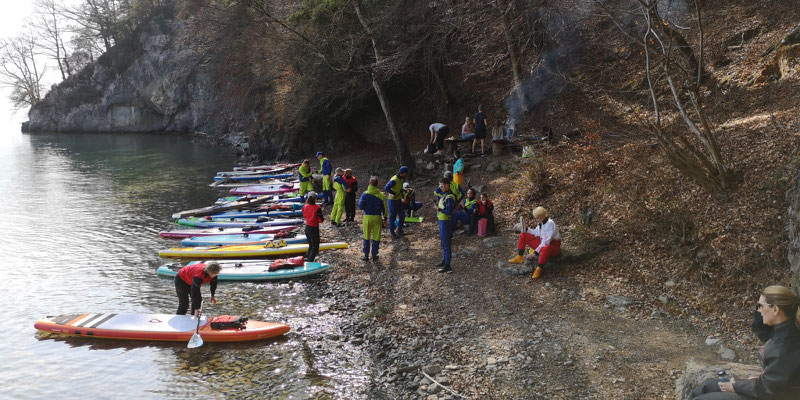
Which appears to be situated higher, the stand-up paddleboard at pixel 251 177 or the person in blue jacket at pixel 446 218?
the stand-up paddleboard at pixel 251 177

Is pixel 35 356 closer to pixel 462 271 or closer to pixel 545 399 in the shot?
pixel 462 271

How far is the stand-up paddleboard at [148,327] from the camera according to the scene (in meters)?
8.27

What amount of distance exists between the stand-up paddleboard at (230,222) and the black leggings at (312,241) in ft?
12.8

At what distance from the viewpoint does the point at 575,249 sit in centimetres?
917

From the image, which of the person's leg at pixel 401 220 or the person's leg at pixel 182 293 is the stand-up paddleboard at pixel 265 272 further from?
the person's leg at pixel 401 220

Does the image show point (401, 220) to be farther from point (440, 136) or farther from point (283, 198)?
point (283, 198)

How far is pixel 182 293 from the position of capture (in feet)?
29.2

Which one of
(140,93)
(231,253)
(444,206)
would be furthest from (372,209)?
(140,93)

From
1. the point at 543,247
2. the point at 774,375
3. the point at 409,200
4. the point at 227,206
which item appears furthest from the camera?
the point at 227,206

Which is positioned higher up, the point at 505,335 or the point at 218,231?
the point at 218,231

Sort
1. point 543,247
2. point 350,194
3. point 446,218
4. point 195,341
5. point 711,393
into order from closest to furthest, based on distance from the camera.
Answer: point 711,393
point 195,341
point 543,247
point 446,218
point 350,194

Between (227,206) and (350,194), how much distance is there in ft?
19.1

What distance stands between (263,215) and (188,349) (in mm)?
8542

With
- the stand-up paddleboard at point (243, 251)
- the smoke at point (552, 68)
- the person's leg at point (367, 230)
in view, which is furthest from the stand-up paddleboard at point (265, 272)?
the smoke at point (552, 68)
